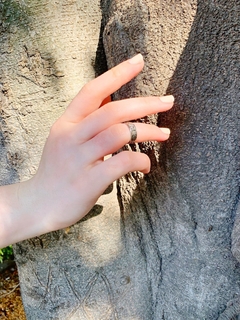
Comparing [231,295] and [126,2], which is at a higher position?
[126,2]

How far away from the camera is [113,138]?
0.71 m

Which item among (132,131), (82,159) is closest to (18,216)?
(82,159)

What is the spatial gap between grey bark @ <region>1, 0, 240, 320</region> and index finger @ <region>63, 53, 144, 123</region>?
0.05 meters

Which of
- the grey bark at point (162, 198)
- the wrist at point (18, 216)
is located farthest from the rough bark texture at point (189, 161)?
the wrist at point (18, 216)

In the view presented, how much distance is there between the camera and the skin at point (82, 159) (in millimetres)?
715

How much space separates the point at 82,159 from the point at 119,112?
114mm

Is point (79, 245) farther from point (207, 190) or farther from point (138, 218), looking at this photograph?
point (207, 190)

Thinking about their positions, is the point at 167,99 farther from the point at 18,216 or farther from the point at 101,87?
the point at 18,216

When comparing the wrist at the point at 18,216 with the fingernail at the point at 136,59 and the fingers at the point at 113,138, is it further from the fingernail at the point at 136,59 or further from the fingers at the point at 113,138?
the fingernail at the point at 136,59

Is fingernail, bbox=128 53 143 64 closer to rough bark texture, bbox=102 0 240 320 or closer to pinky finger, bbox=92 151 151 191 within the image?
rough bark texture, bbox=102 0 240 320

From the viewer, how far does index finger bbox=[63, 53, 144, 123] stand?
71 centimetres

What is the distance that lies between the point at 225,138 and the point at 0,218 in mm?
479

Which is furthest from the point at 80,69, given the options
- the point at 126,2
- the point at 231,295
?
the point at 231,295

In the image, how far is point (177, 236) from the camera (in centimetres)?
84
